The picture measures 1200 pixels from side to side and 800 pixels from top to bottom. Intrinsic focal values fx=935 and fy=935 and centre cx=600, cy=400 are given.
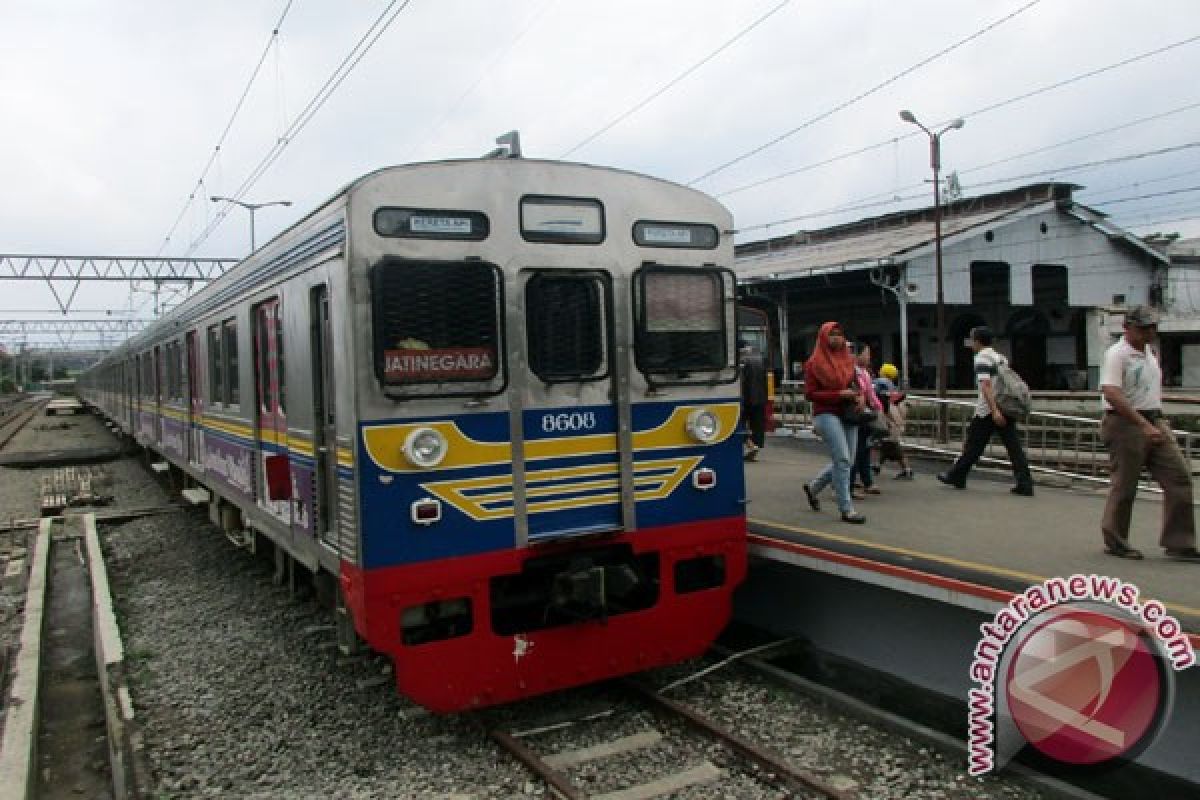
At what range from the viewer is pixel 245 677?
6.45 m

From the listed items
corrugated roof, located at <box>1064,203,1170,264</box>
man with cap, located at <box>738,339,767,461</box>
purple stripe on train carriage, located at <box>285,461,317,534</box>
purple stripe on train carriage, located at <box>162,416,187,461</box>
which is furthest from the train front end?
corrugated roof, located at <box>1064,203,1170,264</box>

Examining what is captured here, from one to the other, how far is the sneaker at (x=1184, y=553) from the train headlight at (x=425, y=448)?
4.42 m

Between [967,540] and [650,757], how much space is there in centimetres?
286

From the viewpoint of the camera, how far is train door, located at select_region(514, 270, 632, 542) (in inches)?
206

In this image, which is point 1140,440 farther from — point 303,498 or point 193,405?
point 193,405

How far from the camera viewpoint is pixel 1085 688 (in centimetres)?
473

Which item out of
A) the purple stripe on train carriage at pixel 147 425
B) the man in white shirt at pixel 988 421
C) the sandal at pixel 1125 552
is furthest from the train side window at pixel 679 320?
the purple stripe on train carriage at pixel 147 425

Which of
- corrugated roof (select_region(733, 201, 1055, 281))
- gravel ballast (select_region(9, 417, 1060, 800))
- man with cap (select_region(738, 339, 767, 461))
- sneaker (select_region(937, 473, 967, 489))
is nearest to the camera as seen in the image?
gravel ballast (select_region(9, 417, 1060, 800))

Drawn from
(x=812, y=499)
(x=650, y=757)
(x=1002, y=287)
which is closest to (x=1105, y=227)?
(x=1002, y=287)

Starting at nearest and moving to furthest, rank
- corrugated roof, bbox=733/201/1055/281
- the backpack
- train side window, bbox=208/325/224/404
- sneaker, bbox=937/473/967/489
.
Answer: the backpack < train side window, bbox=208/325/224/404 < sneaker, bbox=937/473/967/489 < corrugated roof, bbox=733/201/1055/281

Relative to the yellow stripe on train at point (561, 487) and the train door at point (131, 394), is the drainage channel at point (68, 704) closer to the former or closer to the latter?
the yellow stripe on train at point (561, 487)

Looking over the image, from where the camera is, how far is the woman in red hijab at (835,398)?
276 inches

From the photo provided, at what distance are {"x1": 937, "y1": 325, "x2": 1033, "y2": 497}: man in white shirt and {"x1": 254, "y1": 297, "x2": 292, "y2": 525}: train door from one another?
5690 millimetres

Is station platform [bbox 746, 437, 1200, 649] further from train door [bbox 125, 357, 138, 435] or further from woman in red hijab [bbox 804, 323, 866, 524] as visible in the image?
train door [bbox 125, 357, 138, 435]
